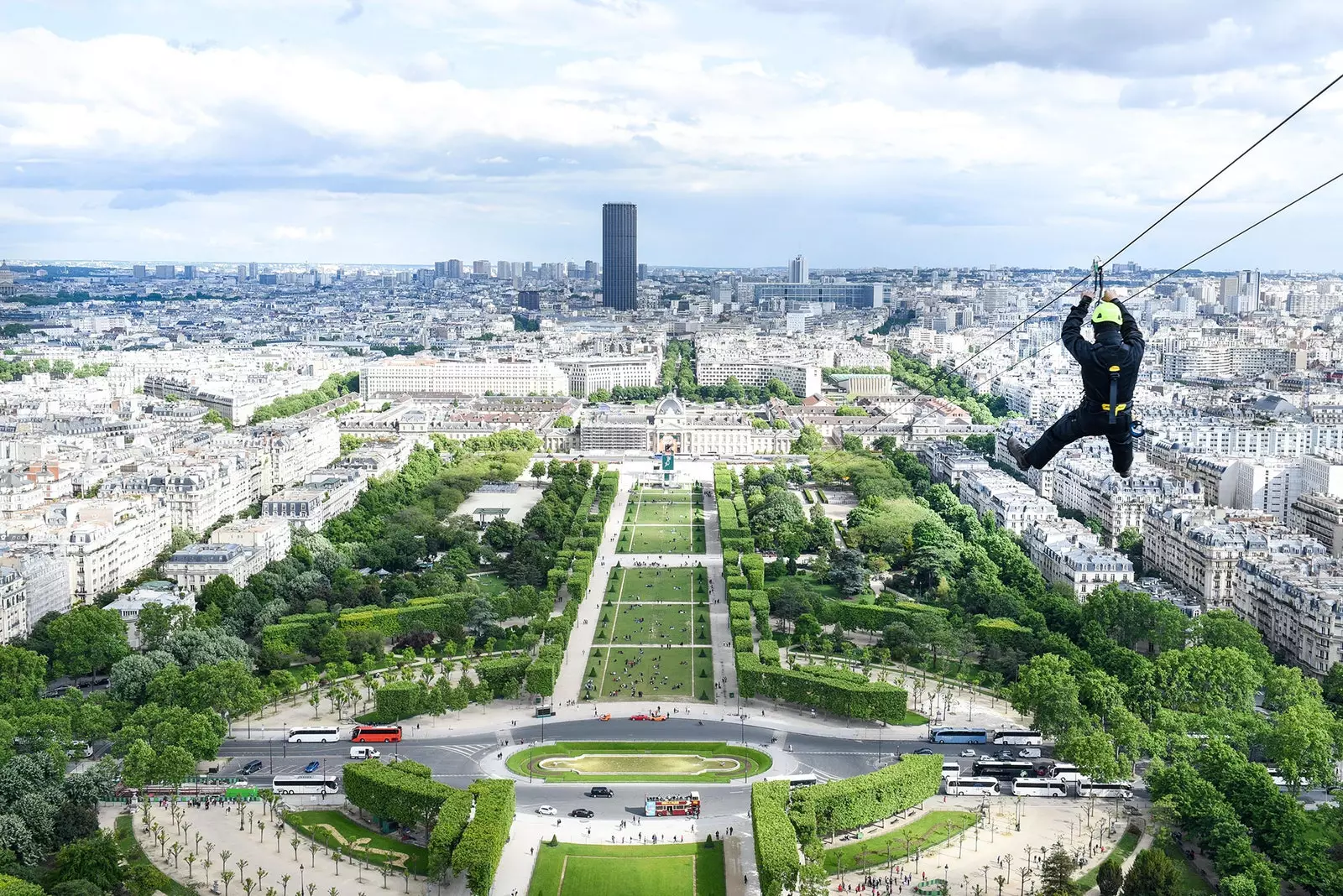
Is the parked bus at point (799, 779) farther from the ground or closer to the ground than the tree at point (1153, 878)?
closer to the ground

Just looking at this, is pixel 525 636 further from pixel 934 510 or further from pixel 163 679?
pixel 934 510

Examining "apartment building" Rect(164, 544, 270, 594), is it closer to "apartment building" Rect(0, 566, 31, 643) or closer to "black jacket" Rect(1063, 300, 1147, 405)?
"apartment building" Rect(0, 566, 31, 643)

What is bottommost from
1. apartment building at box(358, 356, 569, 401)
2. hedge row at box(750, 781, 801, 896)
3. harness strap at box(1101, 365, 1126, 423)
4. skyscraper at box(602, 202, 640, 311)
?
hedge row at box(750, 781, 801, 896)

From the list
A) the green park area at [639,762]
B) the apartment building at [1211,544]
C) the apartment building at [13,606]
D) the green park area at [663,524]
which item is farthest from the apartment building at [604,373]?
the green park area at [639,762]

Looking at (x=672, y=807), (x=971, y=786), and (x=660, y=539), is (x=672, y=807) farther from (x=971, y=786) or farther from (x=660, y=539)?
(x=660, y=539)

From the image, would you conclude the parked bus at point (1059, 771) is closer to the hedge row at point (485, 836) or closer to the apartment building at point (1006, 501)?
the hedge row at point (485, 836)

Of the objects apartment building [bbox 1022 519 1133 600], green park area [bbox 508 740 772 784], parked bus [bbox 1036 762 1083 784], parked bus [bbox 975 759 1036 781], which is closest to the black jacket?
parked bus [bbox 1036 762 1083 784]
